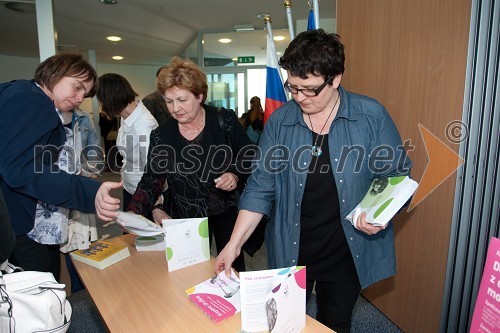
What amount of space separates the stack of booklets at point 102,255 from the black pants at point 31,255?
107 mm

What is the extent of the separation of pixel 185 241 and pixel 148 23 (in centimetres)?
498

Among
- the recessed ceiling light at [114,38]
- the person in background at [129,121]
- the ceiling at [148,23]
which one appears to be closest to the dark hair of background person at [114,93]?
the person in background at [129,121]

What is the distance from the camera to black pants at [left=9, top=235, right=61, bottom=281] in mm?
1479

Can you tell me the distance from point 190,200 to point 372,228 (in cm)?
92

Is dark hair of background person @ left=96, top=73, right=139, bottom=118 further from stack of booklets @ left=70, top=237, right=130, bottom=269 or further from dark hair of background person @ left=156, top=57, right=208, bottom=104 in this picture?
stack of booklets @ left=70, top=237, right=130, bottom=269

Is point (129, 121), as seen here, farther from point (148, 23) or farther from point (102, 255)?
point (148, 23)

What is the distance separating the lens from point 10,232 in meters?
0.91

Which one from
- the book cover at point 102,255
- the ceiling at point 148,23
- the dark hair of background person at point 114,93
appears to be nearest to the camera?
the book cover at point 102,255

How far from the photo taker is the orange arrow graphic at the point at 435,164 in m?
1.71

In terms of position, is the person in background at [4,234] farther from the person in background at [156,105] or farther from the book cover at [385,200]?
the person in background at [156,105]

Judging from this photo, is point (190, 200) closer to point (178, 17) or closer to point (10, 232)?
point (10, 232)

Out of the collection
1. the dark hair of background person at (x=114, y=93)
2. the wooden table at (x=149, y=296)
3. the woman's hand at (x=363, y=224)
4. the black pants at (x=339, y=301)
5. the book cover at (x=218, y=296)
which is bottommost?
the black pants at (x=339, y=301)

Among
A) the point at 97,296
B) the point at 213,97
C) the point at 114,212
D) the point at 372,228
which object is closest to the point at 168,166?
the point at 114,212

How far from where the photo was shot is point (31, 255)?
1523mm
